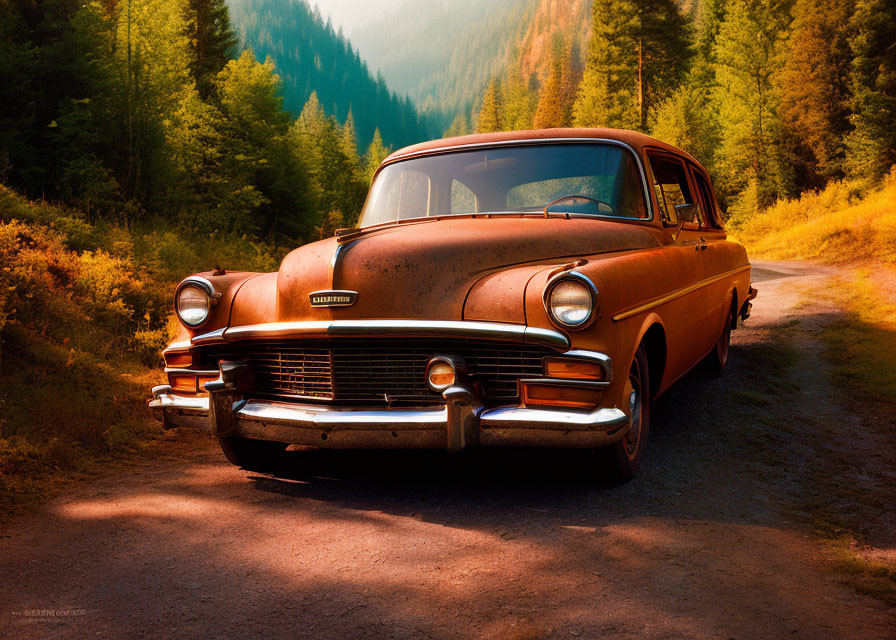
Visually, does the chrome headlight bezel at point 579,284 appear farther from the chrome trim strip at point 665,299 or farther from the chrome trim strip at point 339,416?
the chrome trim strip at point 339,416

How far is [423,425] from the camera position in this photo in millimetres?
3070

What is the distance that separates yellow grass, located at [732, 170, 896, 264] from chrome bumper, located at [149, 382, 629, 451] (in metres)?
14.4

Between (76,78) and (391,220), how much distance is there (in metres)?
16.5

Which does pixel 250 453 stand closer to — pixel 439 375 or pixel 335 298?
pixel 335 298

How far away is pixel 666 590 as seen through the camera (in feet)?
7.69

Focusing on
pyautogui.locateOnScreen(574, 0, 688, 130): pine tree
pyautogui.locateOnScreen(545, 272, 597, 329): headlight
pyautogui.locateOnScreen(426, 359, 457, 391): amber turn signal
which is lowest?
pyautogui.locateOnScreen(426, 359, 457, 391): amber turn signal

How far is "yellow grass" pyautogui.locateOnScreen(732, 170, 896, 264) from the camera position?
1750cm

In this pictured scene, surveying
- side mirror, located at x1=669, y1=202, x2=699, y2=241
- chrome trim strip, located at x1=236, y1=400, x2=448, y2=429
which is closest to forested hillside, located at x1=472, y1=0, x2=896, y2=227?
side mirror, located at x1=669, y1=202, x2=699, y2=241

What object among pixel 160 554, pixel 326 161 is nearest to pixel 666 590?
pixel 160 554

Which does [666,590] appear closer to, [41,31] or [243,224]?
[41,31]

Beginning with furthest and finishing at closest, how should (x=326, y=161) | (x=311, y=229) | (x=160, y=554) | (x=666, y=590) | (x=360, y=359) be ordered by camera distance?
(x=326, y=161) → (x=311, y=229) → (x=360, y=359) → (x=160, y=554) → (x=666, y=590)

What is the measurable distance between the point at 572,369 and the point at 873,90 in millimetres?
30945

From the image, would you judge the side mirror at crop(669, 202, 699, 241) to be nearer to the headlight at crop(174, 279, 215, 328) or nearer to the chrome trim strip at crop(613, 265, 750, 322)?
the chrome trim strip at crop(613, 265, 750, 322)

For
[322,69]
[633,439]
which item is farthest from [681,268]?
[322,69]
